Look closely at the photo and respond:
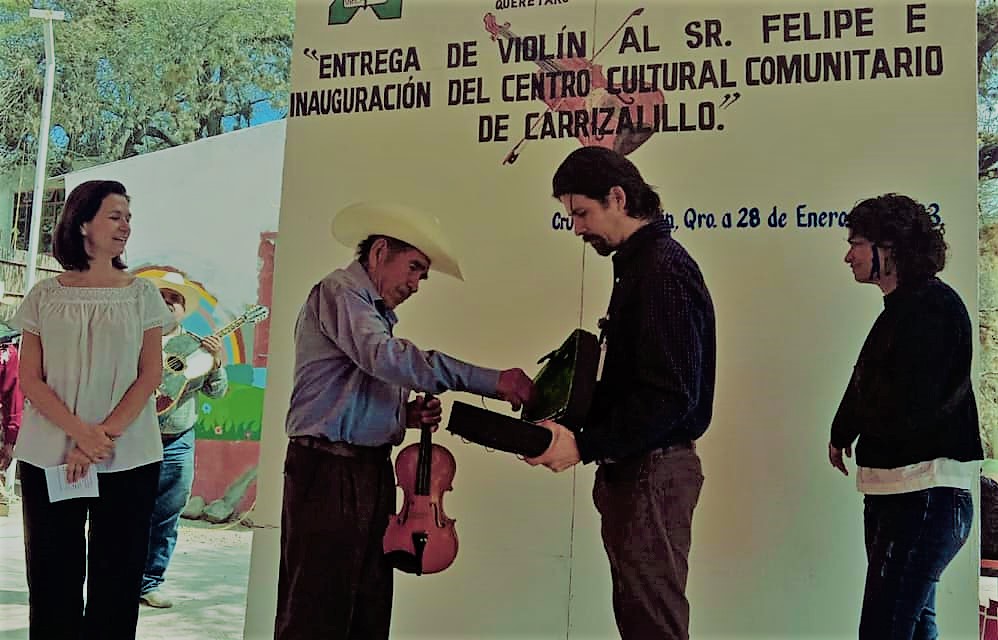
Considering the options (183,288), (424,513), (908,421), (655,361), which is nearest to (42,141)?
(183,288)

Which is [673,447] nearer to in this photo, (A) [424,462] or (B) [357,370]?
(A) [424,462]

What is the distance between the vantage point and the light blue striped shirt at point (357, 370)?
3732 millimetres

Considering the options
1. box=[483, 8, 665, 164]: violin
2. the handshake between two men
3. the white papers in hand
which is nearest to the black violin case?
the handshake between two men

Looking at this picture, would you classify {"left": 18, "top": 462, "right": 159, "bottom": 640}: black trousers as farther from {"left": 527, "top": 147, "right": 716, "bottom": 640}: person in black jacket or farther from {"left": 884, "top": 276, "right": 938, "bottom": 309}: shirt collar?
{"left": 884, "top": 276, "right": 938, "bottom": 309}: shirt collar

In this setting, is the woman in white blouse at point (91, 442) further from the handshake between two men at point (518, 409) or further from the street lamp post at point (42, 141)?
the handshake between two men at point (518, 409)

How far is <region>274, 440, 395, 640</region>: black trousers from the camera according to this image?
373 cm

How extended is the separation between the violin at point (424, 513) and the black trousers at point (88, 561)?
1056 mm

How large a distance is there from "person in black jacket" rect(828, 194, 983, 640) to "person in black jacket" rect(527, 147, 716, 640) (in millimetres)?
524

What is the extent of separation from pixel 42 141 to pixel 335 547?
85.0 inches

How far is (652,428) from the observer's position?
3473 mm

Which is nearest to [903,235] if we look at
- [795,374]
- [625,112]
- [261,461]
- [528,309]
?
[795,374]

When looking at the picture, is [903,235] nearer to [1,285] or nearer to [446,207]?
[446,207]

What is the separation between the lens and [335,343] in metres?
3.84

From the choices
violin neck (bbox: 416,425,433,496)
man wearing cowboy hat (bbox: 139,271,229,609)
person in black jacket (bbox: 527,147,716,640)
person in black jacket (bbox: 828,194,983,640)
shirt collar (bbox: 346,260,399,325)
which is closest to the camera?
person in black jacket (bbox: 828,194,983,640)
